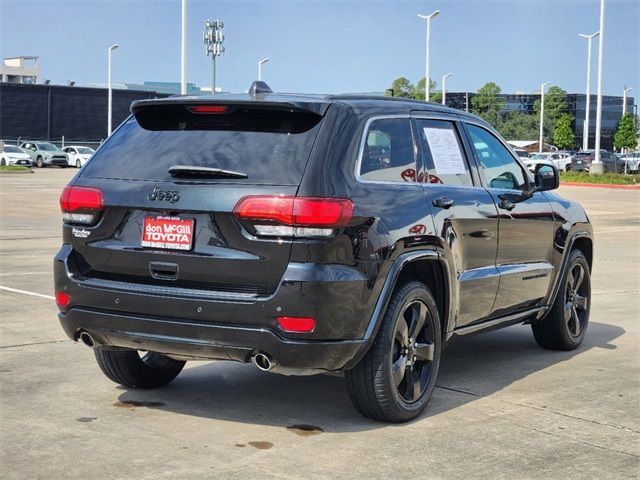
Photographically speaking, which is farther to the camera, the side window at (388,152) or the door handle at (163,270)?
the side window at (388,152)

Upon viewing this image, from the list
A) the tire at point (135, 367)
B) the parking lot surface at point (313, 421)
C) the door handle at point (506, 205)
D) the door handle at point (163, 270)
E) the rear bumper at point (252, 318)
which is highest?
the door handle at point (506, 205)

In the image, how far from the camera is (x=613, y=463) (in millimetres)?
5078

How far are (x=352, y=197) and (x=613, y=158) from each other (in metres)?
65.6

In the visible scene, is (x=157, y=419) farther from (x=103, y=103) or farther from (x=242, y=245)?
(x=103, y=103)

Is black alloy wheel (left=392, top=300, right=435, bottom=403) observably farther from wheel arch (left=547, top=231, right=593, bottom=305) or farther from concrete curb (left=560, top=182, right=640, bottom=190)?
concrete curb (left=560, top=182, right=640, bottom=190)

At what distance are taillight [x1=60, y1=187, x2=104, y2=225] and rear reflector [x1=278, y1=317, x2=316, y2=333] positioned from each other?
125cm

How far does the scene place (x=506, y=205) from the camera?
22.9ft

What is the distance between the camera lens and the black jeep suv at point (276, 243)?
5148 mm

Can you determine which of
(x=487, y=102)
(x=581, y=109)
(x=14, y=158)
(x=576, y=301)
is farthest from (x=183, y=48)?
(x=581, y=109)

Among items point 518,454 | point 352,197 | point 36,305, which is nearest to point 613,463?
point 518,454

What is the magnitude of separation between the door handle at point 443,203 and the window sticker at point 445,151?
208mm

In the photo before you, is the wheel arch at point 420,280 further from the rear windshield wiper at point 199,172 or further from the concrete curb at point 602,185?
the concrete curb at point 602,185

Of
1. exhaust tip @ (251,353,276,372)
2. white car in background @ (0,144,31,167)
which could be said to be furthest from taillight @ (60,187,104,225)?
white car in background @ (0,144,31,167)

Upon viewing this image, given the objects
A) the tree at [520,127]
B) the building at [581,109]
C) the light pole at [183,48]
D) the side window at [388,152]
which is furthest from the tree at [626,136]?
the side window at [388,152]
